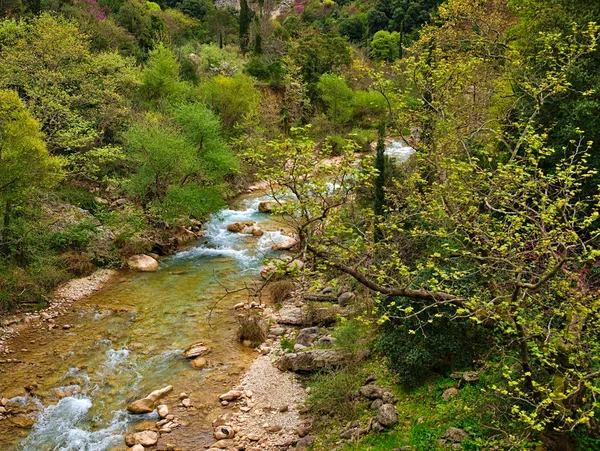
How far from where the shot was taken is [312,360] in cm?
1192

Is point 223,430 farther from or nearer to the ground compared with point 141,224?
nearer to the ground

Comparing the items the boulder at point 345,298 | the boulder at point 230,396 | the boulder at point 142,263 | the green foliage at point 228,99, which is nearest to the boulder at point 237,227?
the boulder at point 142,263

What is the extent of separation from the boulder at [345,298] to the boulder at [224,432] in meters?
5.92

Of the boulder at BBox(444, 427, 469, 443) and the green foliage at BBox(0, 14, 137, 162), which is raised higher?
the green foliage at BBox(0, 14, 137, 162)

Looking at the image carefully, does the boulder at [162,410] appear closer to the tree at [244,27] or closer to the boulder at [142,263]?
the boulder at [142,263]

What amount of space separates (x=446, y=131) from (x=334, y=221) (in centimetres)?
537

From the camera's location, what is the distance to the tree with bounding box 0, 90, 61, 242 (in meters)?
14.1

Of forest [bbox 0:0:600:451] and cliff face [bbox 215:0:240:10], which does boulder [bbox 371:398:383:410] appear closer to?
forest [bbox 0:0:600:451]

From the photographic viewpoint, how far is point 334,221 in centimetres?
759

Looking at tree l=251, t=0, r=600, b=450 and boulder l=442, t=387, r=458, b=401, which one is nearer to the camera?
tree l=251, t=0, r=600, b=450

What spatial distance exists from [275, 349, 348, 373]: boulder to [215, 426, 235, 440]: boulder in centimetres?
253

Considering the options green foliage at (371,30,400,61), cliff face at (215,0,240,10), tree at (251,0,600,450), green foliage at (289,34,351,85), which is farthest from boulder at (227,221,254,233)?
cliff face at (215,0,240,10)

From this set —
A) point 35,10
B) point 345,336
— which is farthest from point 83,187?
point 345,336

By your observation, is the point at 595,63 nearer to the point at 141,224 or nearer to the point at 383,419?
the point at 383,419
